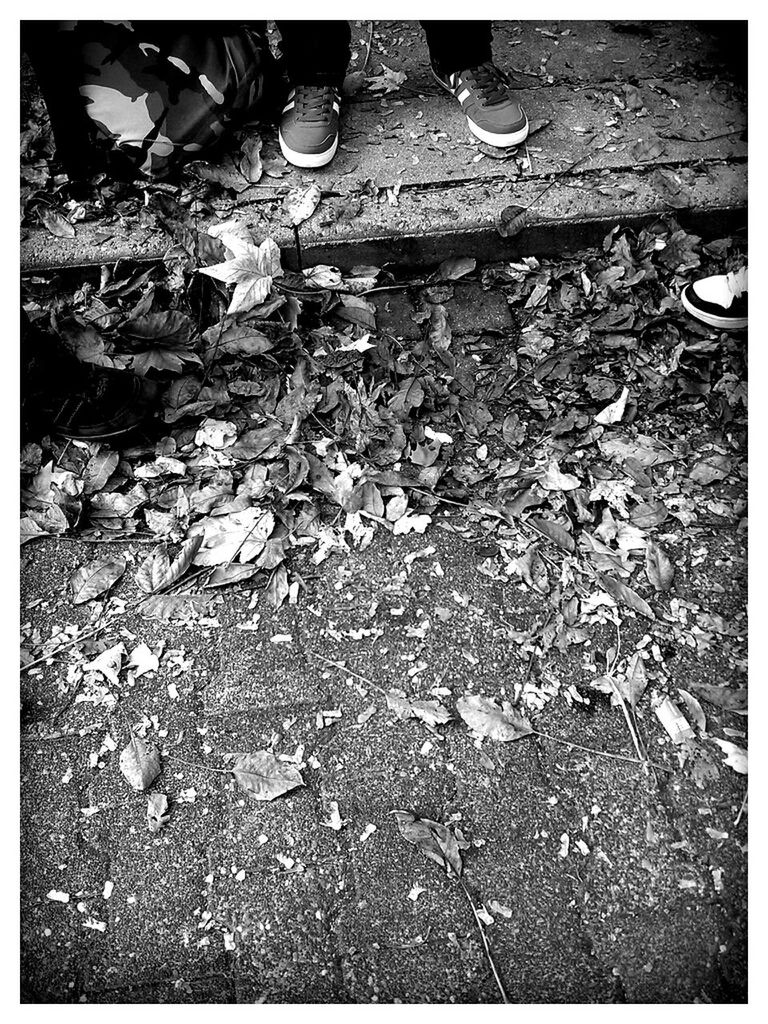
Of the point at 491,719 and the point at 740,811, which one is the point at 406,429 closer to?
the point at 491,719

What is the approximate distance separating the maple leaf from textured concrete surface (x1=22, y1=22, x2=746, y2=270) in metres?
0.11

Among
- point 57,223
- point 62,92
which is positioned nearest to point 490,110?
point 62,92

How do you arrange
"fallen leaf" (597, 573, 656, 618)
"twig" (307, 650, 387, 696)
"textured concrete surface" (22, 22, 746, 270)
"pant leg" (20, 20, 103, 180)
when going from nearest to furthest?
"twig" (307, 650, 387, 696)
"fallen leaf" (597, 573, 656, 618)
"pant leg" (20, 20, 103, 180)
"textured concrete surface" (22, 22, 746, 270)

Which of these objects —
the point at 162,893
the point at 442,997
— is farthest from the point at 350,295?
the point at 442,997

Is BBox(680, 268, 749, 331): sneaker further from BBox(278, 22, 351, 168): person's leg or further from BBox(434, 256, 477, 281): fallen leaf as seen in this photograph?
BBox(278, 22, 351, 168): person's leg

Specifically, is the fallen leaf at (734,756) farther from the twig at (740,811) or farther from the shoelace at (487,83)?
the shoelace at (487,83)

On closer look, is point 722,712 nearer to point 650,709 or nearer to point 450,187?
point 650,709

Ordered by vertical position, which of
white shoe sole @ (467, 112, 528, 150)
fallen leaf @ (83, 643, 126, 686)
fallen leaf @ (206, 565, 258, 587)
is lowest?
fallen leaf @ (83, 643, 126, 686)

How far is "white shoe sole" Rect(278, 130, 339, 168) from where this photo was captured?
3.13 m

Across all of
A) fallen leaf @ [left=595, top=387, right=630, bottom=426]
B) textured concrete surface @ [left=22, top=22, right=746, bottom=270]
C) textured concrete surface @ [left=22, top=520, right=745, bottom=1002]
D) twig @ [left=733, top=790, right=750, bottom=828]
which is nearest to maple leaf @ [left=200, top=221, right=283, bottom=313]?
textured concrete surface @ [left=22, top=22, right=746, bottom=270]

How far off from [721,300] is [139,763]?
2.49 meters

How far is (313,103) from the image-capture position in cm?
312

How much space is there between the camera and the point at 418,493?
2.54 meters

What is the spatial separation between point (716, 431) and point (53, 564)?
225cm
